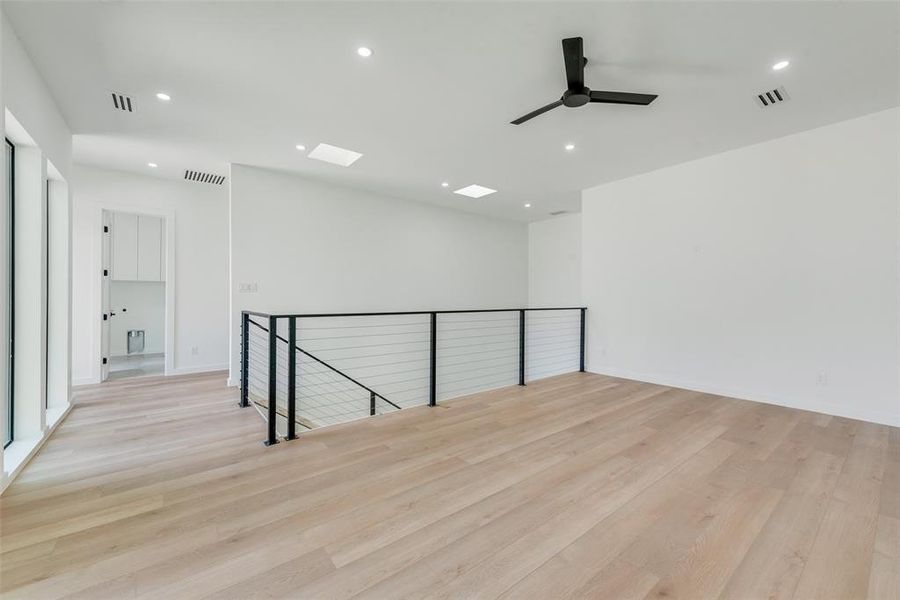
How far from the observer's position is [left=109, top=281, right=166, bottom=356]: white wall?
6477 millimetres

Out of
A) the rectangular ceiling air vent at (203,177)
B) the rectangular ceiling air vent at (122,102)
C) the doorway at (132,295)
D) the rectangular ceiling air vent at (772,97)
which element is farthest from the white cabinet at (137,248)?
the rectangular ceiling air vent at (772,97)

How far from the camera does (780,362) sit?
3711 millimetres

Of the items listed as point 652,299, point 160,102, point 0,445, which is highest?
point 160,102

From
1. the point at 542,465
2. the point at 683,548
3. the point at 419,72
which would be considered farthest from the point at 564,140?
the point at 683,548

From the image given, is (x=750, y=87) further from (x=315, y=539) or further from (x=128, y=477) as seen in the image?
(x=128, y=477)

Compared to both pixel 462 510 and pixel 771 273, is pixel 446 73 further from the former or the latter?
pixel 771 273

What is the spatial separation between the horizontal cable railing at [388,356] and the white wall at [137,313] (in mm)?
3528

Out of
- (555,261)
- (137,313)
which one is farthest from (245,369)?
(555,261)

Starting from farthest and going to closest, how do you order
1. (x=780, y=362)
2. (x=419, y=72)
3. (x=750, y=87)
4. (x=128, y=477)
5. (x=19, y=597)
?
Result: (x=780, y=362)
(x=750, y=87)
(x=419, y=72)
(x=128, y=477)
(x=19, y=597)

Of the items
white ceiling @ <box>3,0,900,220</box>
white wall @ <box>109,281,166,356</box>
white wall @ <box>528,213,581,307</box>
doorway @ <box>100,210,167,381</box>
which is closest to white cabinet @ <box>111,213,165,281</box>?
doorway @ <box>100,210,167,381</box>

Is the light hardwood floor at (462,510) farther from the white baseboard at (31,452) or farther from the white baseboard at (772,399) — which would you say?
the white baseboard at (772,399)

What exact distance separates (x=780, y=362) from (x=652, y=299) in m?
1.43

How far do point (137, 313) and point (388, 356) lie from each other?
195 inches

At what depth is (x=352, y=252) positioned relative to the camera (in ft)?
18.4
